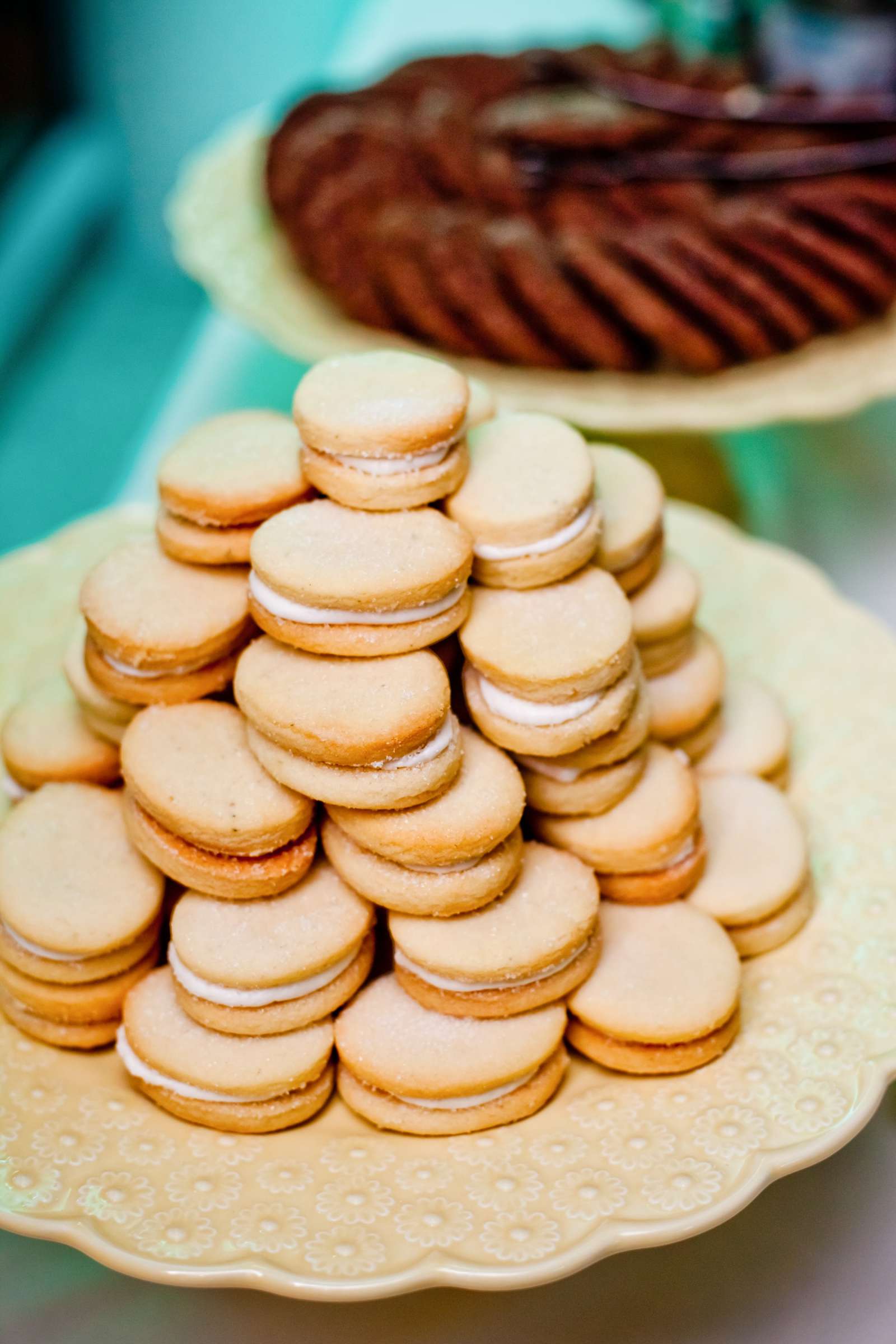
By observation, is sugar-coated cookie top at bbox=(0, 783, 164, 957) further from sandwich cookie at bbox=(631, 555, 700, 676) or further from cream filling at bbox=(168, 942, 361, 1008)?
sandwich cookie at bbox=(631, 555, 700, 676)

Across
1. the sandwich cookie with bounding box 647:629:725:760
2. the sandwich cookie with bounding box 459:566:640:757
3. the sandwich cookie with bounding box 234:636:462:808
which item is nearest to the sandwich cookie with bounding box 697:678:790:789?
the sandwich cookie with bounding box 647:629:725:760

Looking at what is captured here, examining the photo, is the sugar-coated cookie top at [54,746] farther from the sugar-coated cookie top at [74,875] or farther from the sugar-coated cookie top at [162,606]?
the sugar-coated cookie top at [162,606]

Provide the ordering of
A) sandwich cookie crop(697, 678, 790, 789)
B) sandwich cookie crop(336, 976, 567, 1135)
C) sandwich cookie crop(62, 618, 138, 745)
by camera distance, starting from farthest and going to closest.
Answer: sandwich cookie crop(697, 678, 790, 789) → sandwich cookie crop(62, 618, 138, 745) → sandwich cookie crop(336, 976, 567, 1135)

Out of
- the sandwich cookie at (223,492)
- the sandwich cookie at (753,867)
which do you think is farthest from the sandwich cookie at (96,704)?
the sandwich cookie at (753,867)

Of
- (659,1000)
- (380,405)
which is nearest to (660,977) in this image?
(659,1000)

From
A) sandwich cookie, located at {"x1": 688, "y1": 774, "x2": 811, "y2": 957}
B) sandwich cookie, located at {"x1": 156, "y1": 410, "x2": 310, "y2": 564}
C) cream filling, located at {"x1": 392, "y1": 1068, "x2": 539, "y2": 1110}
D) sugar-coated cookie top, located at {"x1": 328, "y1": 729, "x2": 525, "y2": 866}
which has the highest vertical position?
sandwich cookie, located at {"x1": 156, "y1": 410, "x2": 310, "y2": 564}

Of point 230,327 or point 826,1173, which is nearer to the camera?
point 826,1173

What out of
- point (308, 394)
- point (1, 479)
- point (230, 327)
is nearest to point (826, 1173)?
point (308, 394)

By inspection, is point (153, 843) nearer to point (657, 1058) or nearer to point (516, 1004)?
point (516, 1004)
